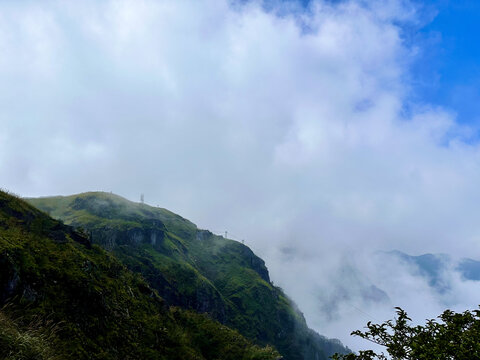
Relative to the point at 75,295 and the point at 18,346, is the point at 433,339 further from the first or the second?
the point at 75,295

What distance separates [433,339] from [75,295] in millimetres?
57227

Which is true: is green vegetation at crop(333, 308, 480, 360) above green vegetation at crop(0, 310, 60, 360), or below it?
above

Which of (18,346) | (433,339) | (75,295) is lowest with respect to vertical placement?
(75,295)

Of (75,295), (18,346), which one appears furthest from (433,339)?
(75,295)

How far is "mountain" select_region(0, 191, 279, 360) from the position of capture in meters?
44.3

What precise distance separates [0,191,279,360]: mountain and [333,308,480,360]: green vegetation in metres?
30.3

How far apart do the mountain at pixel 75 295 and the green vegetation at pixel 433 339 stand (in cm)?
3027

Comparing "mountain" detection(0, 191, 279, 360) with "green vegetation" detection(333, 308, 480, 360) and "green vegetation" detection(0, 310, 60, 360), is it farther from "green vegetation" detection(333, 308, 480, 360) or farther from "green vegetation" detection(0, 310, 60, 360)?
"green vegetation" detection(333, 308, 480, 360)

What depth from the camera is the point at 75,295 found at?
54.6 meters

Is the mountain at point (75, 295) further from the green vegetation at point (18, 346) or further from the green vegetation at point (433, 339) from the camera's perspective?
the green vegetation at point (433, 339)

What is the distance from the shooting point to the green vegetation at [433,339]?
16656mm

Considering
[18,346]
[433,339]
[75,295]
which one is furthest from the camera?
[75,295]

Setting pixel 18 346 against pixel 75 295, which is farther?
pixel 75 295

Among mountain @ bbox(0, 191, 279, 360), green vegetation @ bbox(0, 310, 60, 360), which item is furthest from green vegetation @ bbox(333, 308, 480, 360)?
mountain @ bbox(0, 191, 279, 360)
